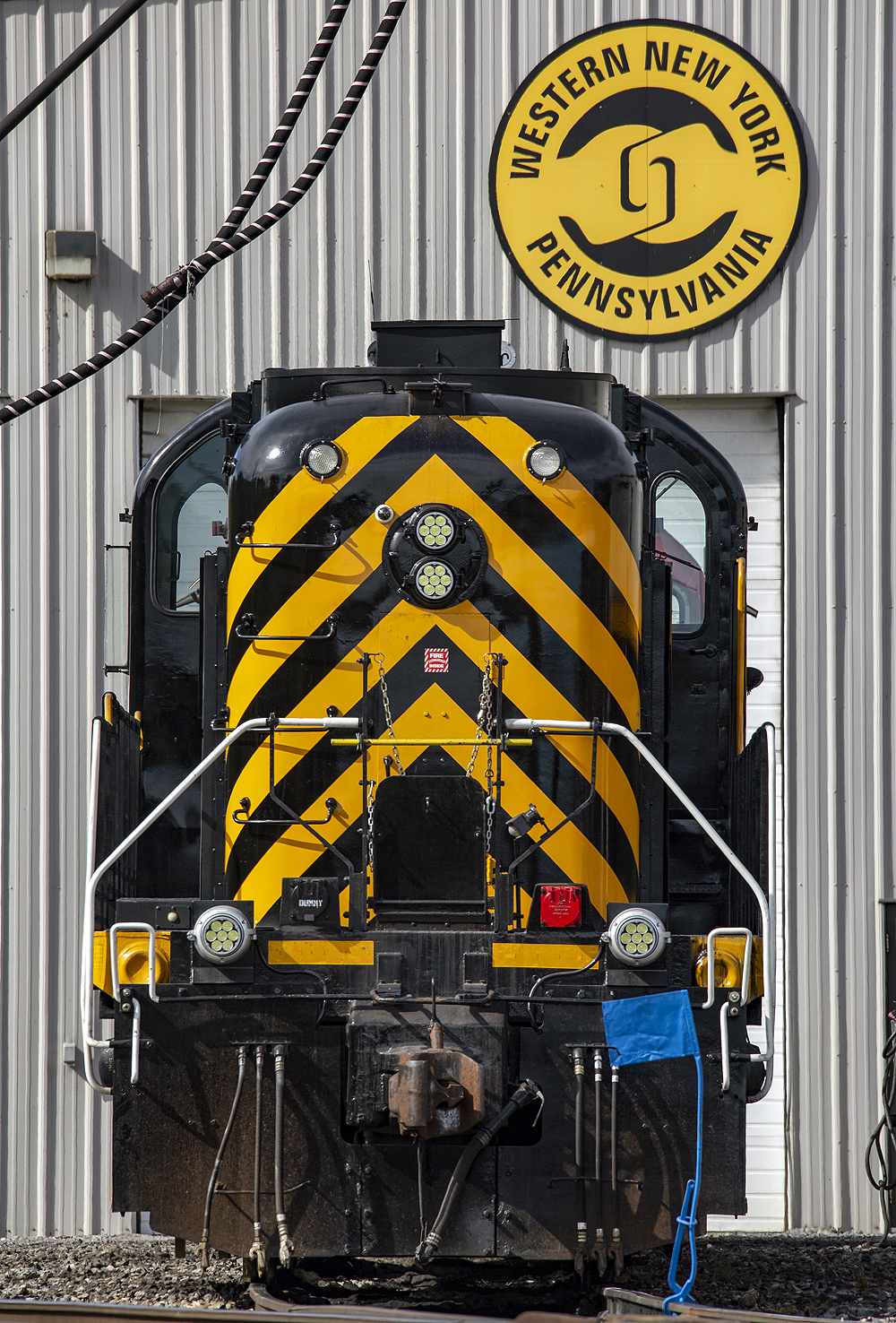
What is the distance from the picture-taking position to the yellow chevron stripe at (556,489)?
16.0 feet

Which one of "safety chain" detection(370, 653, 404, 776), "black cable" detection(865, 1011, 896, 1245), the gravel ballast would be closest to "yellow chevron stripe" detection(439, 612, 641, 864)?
"safety chain" detection(370, 653, 404, 776)

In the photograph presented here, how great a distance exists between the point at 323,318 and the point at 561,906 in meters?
5.18

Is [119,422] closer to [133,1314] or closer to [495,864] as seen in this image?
[495,864]

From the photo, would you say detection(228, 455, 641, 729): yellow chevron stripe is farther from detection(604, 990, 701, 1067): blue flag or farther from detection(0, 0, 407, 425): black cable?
detection(0, 0, 407, 425): black cable

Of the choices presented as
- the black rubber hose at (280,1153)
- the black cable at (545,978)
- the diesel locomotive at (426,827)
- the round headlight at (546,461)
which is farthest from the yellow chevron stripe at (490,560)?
the black rubber hose at (280,1153)

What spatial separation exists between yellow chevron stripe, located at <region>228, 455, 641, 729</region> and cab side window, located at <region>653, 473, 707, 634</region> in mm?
1224

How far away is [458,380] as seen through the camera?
517cm

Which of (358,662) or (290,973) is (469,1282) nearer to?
(290,973)

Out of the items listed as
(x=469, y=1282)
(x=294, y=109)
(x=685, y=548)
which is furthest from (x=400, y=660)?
(x=469, y=1282)

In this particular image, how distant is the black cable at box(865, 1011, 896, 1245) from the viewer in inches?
303

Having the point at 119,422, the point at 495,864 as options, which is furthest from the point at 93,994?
the point at 119,422

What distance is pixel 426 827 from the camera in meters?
4.52

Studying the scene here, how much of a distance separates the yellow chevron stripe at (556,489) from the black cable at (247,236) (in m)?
1.38

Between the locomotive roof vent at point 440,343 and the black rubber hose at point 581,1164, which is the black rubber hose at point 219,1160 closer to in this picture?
the black rubber hose at point 581,1164
